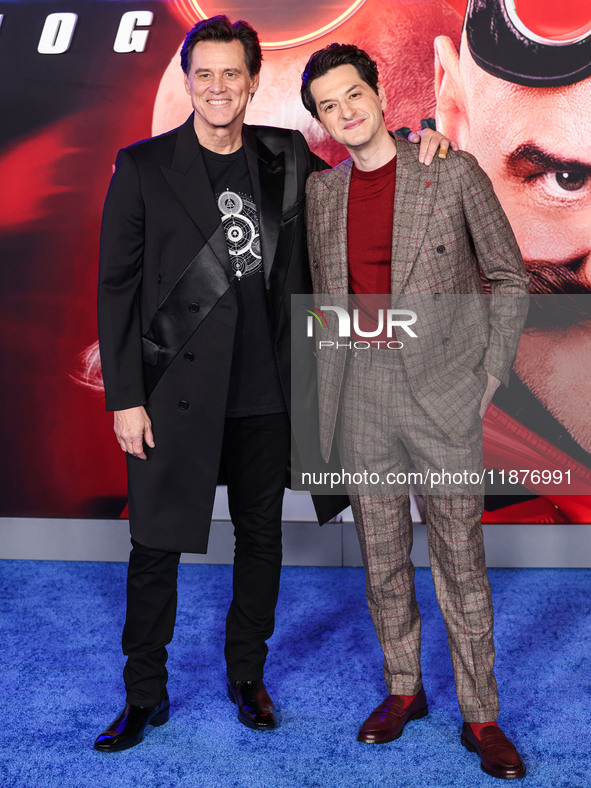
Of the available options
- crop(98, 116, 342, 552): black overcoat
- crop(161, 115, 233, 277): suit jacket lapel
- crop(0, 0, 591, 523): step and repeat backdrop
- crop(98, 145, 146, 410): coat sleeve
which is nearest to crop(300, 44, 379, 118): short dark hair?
crop(98, 116, 342, 552): black overcoat

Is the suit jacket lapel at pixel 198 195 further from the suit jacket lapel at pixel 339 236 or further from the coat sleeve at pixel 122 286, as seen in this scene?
the suit jacket lapel at pixel 339 236

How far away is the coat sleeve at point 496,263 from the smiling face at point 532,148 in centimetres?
129

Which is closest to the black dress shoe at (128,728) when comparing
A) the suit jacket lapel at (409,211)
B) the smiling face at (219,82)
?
the suit jacket lapel at (409,211)

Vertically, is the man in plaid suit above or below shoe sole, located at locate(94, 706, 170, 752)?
above

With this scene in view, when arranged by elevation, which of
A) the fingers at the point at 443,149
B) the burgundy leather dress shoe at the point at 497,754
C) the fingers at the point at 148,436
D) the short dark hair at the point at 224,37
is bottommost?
the burgundy leather dress shoe at the point at 497,754

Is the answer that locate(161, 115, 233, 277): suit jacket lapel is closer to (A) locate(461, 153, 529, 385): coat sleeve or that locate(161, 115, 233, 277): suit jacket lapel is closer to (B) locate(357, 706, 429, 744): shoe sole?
(A) locate(461, 153, 529, 385): coat sleeve

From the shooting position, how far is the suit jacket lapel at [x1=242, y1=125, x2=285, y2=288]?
204cm

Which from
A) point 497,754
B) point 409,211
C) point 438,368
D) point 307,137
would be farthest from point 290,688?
point 307,137

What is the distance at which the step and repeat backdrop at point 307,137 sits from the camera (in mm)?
3084

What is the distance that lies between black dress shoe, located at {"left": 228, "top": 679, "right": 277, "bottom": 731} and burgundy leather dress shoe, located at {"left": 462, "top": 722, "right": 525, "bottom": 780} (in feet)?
1.84

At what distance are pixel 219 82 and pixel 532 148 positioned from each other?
5.37 feet

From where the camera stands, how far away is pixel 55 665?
2539 millimetres

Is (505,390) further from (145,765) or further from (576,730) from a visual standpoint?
(145,765)

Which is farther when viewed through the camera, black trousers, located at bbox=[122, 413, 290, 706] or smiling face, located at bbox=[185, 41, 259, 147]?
black trousers, located at bbox=[122, 413, 290, 706]
